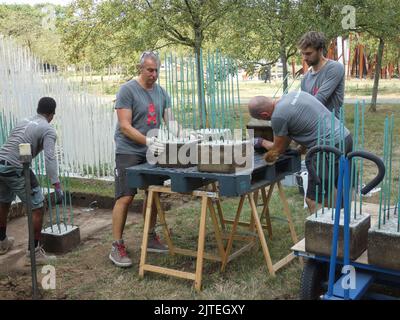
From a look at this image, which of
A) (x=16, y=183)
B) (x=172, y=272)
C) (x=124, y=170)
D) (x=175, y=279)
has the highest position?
(x=124, y=170)

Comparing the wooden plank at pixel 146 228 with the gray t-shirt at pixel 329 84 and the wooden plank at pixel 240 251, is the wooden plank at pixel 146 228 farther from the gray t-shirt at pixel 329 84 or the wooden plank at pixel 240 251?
the gray t-shirt at pixel 329 84

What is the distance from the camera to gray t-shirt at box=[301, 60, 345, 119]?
3773 millimetres

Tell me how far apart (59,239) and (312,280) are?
235cm

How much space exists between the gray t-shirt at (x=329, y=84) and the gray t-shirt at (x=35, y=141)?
86.2 inches

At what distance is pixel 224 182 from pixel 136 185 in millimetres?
762

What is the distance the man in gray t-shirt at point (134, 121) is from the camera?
3660 mm

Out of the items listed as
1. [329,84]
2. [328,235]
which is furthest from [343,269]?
[329,84]

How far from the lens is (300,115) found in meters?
3.36

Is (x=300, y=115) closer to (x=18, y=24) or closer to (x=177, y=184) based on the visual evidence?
(x=177, y=184)

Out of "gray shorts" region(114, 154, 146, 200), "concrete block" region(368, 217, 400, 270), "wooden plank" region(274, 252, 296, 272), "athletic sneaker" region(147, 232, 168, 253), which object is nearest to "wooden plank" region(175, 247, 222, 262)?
"athletic sneaker" region(147, 232, 168, 253)

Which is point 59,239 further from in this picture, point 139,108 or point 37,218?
point 139,108

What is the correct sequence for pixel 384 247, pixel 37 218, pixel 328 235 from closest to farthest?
pixel 384 247, pixel 328 235, pixel 37 218

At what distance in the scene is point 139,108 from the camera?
3723mm
